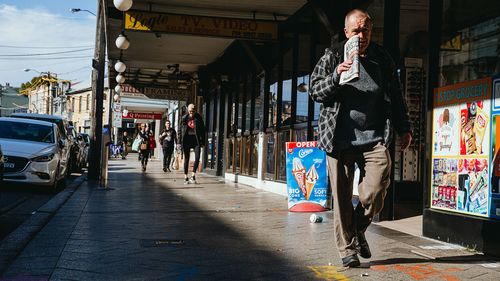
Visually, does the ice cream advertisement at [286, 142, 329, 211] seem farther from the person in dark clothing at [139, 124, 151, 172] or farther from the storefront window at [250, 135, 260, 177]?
the person in dark clothing at [139, 124, 151, 172]

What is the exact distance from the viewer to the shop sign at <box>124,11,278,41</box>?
35.3 feet

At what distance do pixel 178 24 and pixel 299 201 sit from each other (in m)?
4.55

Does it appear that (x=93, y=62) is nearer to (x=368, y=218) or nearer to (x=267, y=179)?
(x=267, y=179)

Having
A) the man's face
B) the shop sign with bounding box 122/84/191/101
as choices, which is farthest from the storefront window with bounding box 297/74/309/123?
the shop sign with bounding box 122/84/191/101

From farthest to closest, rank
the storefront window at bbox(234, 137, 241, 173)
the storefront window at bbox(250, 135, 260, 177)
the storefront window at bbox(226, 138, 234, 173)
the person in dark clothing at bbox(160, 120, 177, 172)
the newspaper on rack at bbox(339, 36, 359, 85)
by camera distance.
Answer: the person in dark clothing at bbox(160, 120, 177, 172) < the storefront window at bbox(226, 138, 234, 173) < the storefront window at bbox(234, 137, 241, 173) < the storefront window at bbox(250, 135, 260, 177) < the newspaper on rack at bbox(339, 36, 359, 85)

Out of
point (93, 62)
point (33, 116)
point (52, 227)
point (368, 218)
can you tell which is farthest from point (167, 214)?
point (33, 116)

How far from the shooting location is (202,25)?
11.0 meters

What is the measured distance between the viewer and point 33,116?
15898 mm

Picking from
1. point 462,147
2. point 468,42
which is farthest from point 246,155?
point 462,147

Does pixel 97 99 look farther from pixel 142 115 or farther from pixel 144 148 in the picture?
pixel 142 115

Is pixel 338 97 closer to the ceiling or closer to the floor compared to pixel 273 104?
closer to the floor

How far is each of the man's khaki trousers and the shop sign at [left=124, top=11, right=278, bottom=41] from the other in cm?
717

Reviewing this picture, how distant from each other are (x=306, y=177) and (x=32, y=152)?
222 inches

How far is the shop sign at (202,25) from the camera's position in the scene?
424 inches
